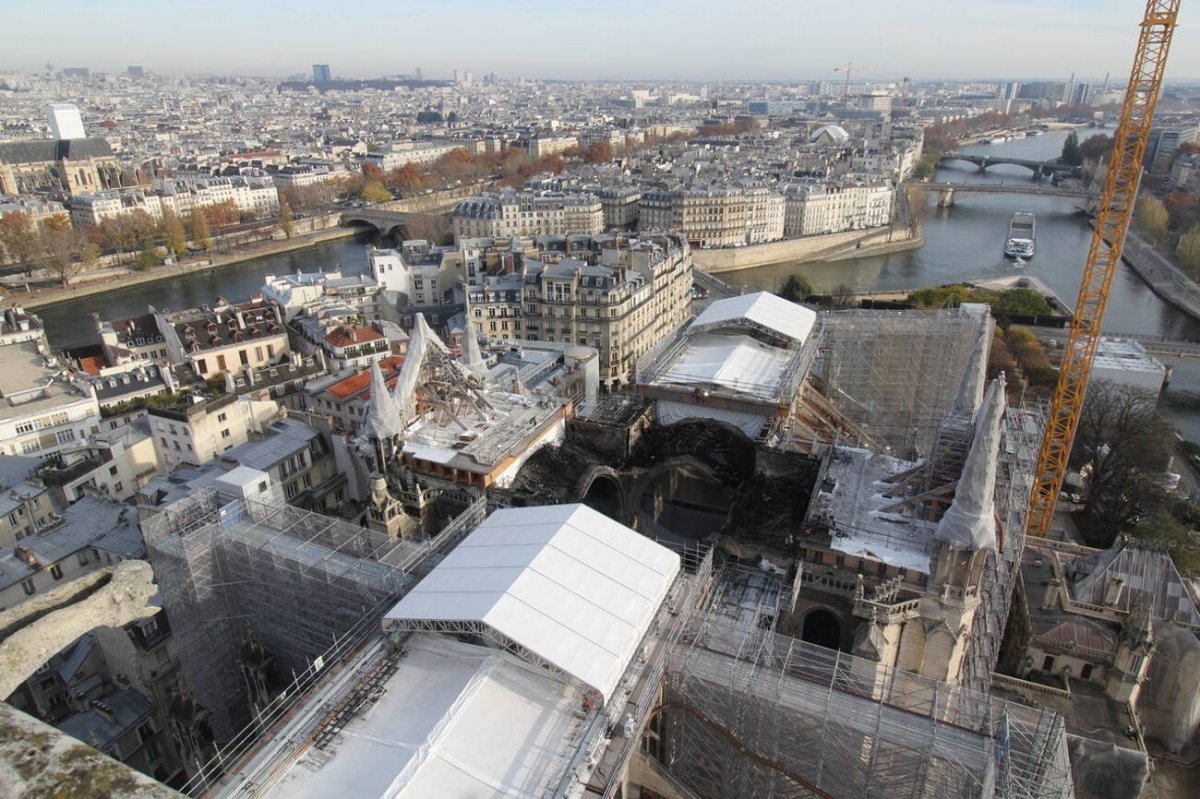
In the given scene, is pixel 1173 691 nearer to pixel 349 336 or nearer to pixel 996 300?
pixel 349 336

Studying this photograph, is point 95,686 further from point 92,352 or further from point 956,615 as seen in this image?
point 92,352

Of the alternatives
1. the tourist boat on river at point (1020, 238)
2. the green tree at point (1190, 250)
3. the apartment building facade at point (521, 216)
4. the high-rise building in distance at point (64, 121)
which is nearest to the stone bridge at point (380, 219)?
the apartment building facade at point (521, 216)

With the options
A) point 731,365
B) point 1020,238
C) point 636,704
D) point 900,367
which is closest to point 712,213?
point 1020,238

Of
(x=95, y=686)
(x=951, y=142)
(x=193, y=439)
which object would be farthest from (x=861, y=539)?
(x=951, y=142)

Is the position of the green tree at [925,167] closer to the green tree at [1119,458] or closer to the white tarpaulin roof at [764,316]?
the green tree at [1119,458]

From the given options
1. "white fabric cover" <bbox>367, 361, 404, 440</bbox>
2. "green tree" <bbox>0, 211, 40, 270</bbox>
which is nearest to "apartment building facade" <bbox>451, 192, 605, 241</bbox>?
"green tree" <bbox>0, 211, 40, 270</bbox>

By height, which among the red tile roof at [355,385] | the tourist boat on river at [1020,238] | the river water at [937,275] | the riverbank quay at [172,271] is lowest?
the river water at [937,275]

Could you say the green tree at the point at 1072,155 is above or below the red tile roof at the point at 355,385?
below

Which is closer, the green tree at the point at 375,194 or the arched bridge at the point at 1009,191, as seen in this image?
the arched bridge at the point at 1009,191
